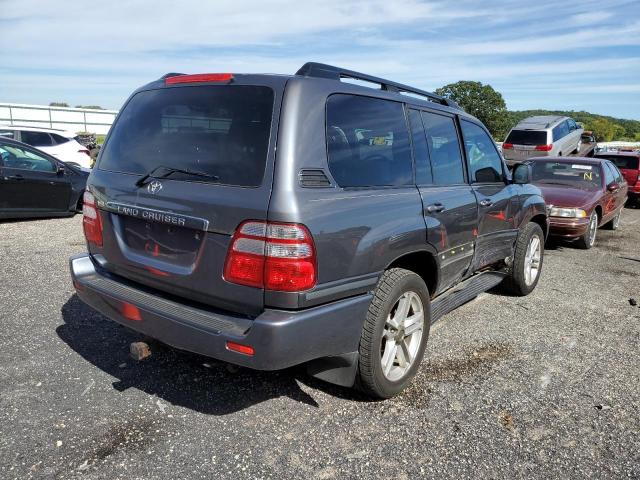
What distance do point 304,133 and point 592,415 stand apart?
2.44 m

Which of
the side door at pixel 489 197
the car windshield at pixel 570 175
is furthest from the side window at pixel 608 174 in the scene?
the side door at pixel 489 197

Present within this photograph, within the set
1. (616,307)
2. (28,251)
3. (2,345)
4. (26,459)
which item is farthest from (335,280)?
(28,251)

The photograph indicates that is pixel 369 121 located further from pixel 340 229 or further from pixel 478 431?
pixel 478 431

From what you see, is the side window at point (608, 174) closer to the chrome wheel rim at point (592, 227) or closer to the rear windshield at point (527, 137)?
the chrome wheel rim at point (592, 227)

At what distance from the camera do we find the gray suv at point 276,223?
2.52m

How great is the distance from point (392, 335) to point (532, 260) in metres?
3.15

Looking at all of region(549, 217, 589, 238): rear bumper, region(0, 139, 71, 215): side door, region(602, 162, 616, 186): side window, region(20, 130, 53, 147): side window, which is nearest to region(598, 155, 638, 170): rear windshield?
region(602, 162, 616, 186): side window

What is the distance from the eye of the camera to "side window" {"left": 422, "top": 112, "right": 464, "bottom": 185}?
373cm

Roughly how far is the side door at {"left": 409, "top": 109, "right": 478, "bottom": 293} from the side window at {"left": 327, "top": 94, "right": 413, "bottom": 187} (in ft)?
0.63

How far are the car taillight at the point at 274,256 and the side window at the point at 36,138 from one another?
13.2 m

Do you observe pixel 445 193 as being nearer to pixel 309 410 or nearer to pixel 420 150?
pixel 420 150

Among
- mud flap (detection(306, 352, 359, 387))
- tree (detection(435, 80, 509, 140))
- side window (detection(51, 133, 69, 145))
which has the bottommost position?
mud flap (detection(306, 352, 359, 387))

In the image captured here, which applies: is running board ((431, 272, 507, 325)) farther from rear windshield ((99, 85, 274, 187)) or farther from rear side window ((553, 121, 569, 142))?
rear side window ((553, 121, 569, 142))

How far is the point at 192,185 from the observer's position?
8.96 ft
